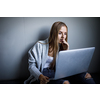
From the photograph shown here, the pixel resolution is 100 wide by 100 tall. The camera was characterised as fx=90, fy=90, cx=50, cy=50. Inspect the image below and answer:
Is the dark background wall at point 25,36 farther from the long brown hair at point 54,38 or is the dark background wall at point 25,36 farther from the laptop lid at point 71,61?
the laptop lid at point 71,61

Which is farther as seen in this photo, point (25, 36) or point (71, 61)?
point (25, 36)

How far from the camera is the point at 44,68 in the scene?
1.18m

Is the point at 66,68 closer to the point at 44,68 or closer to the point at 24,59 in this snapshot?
the point at 44,68

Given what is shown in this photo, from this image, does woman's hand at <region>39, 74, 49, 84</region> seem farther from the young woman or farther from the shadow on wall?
the shadow on wall

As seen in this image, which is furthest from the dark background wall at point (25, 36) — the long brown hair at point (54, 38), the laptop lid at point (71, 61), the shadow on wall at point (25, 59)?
the laptop lid at point (71, 61)

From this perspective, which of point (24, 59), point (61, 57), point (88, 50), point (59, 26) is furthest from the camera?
point (24, 59)

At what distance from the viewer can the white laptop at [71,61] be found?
745mm

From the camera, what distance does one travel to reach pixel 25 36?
4.53ft

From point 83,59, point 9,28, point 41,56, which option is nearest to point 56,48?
point 41,56

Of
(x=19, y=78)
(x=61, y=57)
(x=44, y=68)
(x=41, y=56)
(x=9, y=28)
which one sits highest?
(x=9, y=28)

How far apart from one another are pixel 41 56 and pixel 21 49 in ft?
1.40

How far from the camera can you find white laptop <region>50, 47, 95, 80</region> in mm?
745

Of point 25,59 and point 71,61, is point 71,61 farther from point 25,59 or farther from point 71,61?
point 25,59

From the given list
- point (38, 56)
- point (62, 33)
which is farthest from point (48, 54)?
point (62, 33)
